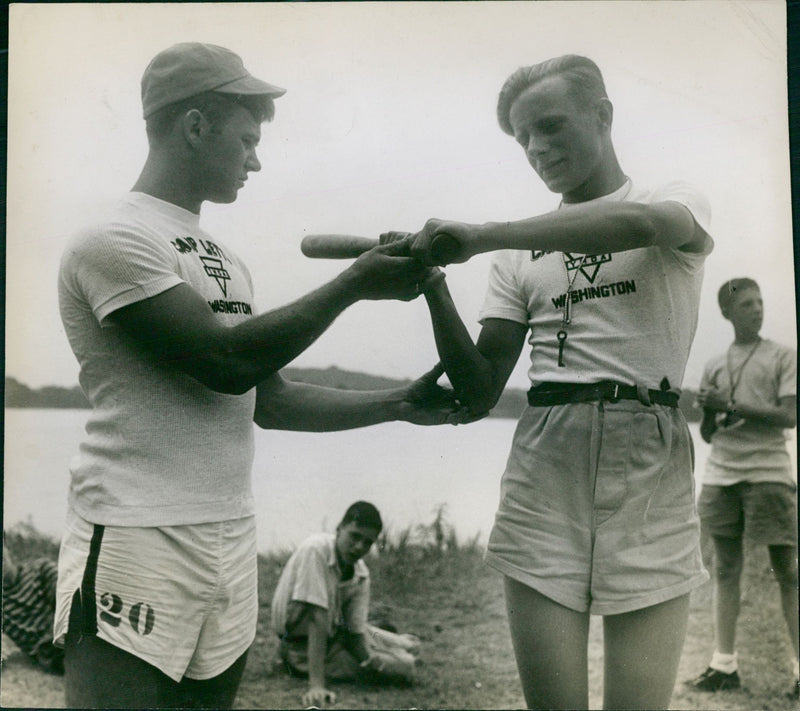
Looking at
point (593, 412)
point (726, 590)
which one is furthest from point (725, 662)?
point (593, 412)

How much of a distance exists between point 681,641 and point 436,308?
987 mm

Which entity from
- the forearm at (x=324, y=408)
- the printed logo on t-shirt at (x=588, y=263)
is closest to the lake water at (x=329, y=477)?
the forearm at (x=324, y=408)

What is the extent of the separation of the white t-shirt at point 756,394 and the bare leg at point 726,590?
18cm

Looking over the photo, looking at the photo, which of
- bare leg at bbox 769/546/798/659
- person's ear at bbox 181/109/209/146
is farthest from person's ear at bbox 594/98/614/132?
bare leg at bbox 769/546/798/659

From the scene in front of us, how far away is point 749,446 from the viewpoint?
2416 millimetres

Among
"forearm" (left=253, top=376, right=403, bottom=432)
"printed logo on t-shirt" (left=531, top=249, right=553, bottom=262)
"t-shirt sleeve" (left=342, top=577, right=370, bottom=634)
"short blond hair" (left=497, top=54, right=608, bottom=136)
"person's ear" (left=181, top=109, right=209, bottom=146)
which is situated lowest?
"t-shirt sleeve" (left=342, top=577, right=370, bottom=634)

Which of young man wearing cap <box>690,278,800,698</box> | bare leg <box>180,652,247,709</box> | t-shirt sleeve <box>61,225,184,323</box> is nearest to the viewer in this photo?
t-shirt sleeve <box>61,225,184,323</box>

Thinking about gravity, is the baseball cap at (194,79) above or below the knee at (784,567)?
above

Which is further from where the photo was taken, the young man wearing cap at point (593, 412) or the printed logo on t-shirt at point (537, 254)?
the printed logo on t-shirt at point (537, 254)

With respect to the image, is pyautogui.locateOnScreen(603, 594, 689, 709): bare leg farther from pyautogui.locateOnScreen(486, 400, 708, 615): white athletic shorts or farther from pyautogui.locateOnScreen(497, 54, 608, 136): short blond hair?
pyautogui.locateOnScreen(497, 54, 608, 136): short blond hair

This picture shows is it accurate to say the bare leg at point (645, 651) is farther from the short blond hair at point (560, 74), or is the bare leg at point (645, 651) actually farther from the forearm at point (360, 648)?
the short blond hair at point (560, 74)

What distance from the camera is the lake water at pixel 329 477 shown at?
2.43 m

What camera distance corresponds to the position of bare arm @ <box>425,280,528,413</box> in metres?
2.24

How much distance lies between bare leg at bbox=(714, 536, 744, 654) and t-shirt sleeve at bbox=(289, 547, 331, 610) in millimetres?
1071
